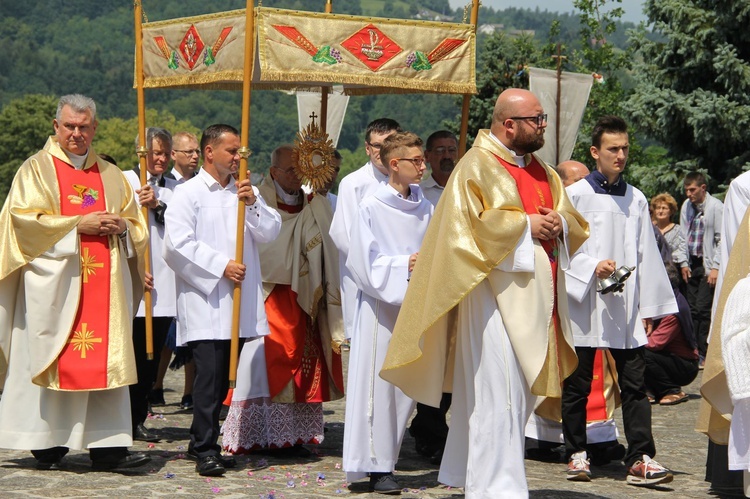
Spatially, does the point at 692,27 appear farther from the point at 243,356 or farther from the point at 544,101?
the point at 243,356

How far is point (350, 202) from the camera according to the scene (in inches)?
325

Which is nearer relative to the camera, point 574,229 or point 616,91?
point 574,229

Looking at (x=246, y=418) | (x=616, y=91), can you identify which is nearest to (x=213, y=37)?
(x=246, y=418)

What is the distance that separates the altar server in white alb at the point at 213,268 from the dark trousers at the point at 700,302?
761 centimetres

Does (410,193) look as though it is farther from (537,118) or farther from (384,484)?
(384,484)

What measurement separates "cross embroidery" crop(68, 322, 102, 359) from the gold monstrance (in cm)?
188

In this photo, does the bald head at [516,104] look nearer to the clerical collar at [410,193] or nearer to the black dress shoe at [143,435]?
the clerical collar at [410,193]

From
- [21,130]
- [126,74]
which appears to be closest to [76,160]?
[21,130]

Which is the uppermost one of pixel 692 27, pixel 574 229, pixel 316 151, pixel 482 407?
pixel 692 27

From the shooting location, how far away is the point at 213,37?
8023mm

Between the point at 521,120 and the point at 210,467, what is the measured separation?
2835 millimetres

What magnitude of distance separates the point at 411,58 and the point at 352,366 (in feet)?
6.67

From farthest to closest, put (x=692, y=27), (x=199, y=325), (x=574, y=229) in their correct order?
(x=692, y=27), (x=199, y=325), (x=574, y=229)

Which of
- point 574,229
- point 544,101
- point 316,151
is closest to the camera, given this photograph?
point 574,229
